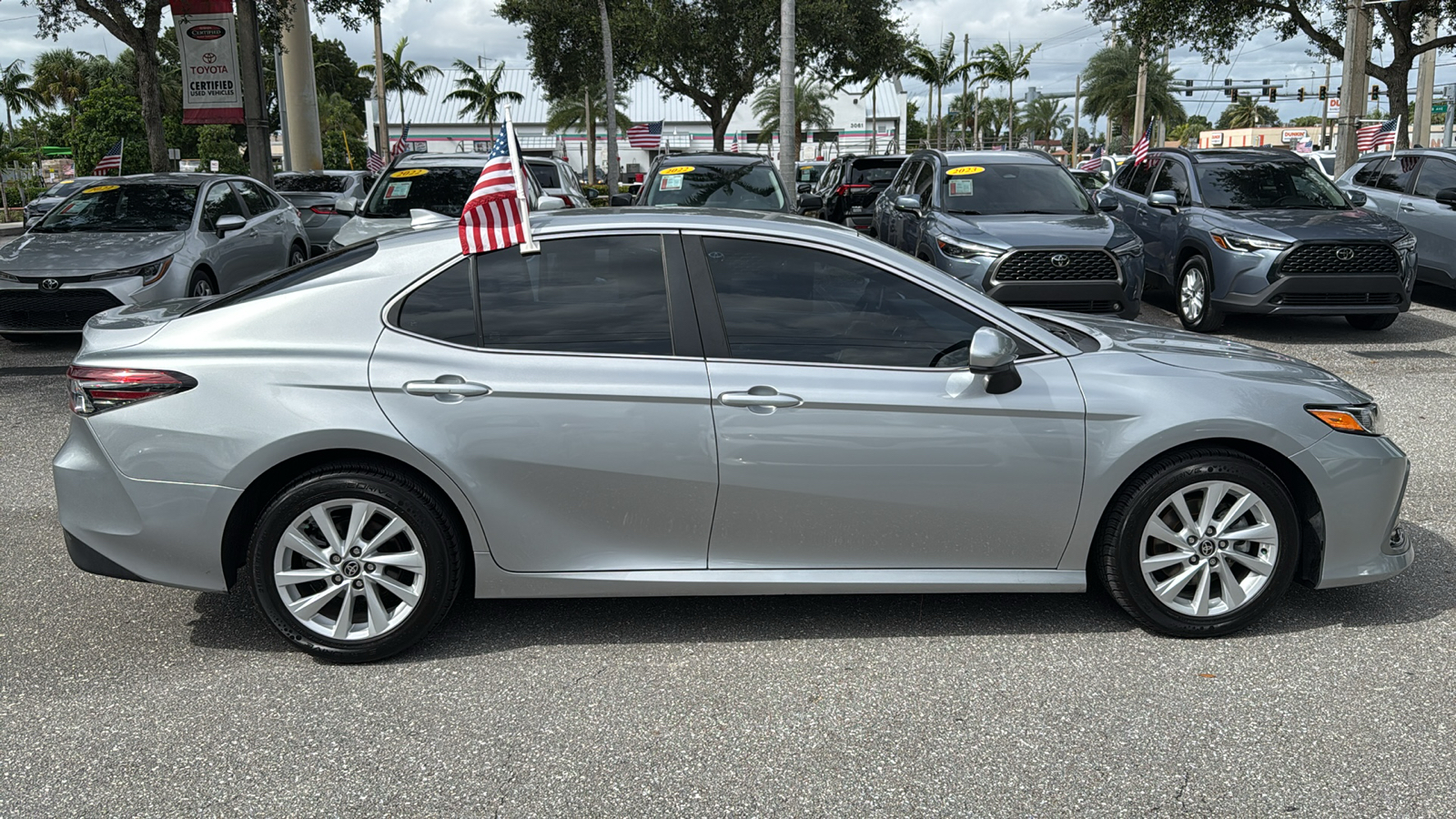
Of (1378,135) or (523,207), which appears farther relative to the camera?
(1378,135)

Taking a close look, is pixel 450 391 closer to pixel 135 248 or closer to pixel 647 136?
pixel 135 248

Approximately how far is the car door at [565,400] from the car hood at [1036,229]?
22.9 feet

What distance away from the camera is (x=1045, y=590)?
4.12 m

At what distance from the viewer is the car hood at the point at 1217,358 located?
4207 mm

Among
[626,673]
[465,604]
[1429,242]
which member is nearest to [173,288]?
[465,604]

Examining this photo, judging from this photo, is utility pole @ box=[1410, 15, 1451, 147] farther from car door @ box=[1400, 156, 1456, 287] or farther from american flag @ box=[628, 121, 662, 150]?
american flag @ box=[628, 121, 662, 150]

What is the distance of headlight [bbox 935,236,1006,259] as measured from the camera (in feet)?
34.0

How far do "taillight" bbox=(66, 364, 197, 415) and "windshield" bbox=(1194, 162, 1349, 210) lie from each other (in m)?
10.5

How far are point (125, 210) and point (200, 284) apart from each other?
130cm

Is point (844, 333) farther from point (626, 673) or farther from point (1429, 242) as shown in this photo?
point (1429, 242)

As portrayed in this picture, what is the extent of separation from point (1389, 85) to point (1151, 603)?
19348 mm

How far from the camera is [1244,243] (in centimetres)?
1085

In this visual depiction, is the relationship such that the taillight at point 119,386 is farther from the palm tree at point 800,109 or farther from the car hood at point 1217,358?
the palm tree at point 800,109

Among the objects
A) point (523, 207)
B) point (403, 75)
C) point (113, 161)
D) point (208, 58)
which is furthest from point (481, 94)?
point (523, 207)
